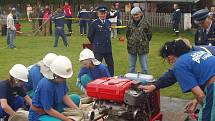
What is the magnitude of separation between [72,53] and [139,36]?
6.81 m

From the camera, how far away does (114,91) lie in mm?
5902

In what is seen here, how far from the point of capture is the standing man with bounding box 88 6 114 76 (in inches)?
395

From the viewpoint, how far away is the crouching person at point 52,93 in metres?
5.48

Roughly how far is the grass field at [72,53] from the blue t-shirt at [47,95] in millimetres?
3864

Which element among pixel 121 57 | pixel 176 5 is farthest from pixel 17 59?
pixel 176 5

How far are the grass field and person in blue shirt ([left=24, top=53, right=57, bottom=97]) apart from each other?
2.46m

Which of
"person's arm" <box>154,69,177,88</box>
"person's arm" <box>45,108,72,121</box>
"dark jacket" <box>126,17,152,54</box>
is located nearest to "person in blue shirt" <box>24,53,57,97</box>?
"person's arm" <box>45,108,72,121</box>

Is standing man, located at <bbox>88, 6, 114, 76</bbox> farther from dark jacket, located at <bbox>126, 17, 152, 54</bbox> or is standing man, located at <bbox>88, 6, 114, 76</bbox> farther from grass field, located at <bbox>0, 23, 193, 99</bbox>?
grass field, located at <bbox>0, 23, 193, 99</bbox>

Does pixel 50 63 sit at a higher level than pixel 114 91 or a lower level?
higher

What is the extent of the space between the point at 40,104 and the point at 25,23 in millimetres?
29721

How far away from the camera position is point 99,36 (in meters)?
10.2

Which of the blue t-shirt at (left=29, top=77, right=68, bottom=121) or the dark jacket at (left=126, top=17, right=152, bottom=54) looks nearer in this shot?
the blue t-shirt at (left=29, top=77, right=68, bottom=121)

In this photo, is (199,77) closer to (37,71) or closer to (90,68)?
(90,68)

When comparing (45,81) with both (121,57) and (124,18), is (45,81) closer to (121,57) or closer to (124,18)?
(121,57)
